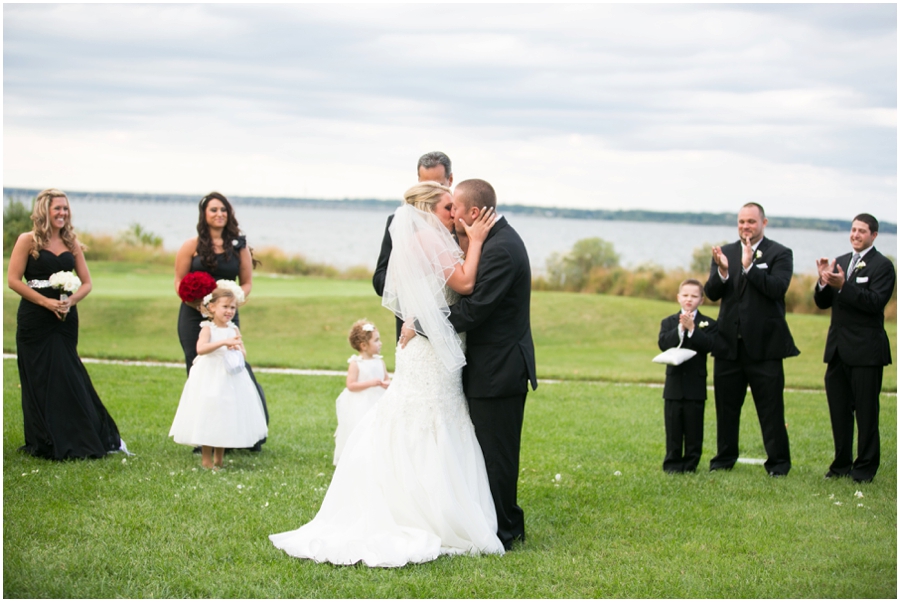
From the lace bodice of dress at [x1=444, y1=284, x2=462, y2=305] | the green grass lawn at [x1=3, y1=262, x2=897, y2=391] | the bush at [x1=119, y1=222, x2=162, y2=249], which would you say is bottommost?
the green grass lawn at [x1=3, y1=262, x2=897, y2=391]

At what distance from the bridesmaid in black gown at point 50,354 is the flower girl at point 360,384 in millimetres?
2237

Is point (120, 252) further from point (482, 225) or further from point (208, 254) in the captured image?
point (482, 225)

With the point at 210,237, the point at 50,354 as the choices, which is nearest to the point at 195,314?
the point at 210,237

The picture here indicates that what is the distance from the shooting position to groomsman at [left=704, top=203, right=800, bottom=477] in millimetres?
7992

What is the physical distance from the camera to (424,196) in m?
5.59

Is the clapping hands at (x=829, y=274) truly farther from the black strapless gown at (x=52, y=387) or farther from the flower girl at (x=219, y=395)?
the black strapless gown at (x=52, y=387)

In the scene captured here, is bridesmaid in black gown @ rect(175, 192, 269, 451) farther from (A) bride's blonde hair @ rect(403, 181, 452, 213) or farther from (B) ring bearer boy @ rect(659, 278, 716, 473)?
(B) ring bearer boy @ rect(659, 278, 716, 473)

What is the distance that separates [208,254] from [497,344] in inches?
152

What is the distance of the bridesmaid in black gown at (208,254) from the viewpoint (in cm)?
827

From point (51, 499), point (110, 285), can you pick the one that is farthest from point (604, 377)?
point (110, 285)

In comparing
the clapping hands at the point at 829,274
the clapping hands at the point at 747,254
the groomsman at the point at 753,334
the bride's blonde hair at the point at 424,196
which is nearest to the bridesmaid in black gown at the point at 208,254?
the bride's blonde hair at the point at 424,196

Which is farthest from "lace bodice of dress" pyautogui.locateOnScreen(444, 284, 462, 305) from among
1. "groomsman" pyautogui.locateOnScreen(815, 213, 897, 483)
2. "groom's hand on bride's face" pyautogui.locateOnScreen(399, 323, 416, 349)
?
"groomsman" pyautogui.locateOnScreen(815, 213, 897, 483)

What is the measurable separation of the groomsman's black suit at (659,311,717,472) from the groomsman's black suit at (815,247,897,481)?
1200mm

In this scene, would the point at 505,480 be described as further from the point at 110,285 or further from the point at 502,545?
the point at 110,285
